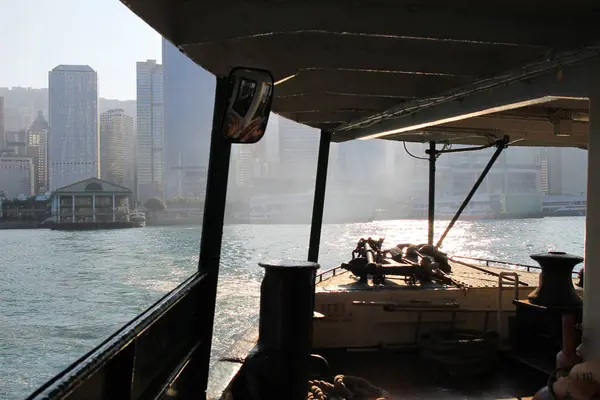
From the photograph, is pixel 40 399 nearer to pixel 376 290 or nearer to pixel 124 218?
pixel 376 290

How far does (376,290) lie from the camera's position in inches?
246

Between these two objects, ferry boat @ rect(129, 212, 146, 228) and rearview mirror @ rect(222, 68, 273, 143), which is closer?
rearview mirror @ rect(222, 68, 273, 143)

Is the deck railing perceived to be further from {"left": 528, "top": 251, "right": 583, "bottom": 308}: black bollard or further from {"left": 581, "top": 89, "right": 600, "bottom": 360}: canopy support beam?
{"left": 528, "top": 251, "right": 583, "bottom": 308}: black bollard

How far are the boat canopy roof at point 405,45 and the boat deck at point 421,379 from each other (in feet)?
8.32

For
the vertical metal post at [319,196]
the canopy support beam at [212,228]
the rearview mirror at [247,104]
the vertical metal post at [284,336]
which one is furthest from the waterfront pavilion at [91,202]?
the rearview mirror at [247,104]

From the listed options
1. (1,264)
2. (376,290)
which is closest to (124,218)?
(1,264)

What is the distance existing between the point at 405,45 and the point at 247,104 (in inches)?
43.5

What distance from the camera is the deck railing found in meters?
1.51

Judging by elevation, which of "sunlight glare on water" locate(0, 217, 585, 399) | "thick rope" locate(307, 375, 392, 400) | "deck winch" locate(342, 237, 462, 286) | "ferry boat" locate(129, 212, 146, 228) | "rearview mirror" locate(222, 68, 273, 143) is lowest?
"sunlight glare on water" locate(0, 217, 585, 399)

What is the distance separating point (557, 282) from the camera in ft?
15.8

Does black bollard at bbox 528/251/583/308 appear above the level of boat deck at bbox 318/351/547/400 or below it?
above

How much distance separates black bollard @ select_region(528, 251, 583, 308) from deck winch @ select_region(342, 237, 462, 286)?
1.53 metres

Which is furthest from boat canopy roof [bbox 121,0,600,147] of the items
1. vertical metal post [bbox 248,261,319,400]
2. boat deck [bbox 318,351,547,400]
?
boat deck [bbox 318,351,547,400]

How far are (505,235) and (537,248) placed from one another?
40.3 feet
